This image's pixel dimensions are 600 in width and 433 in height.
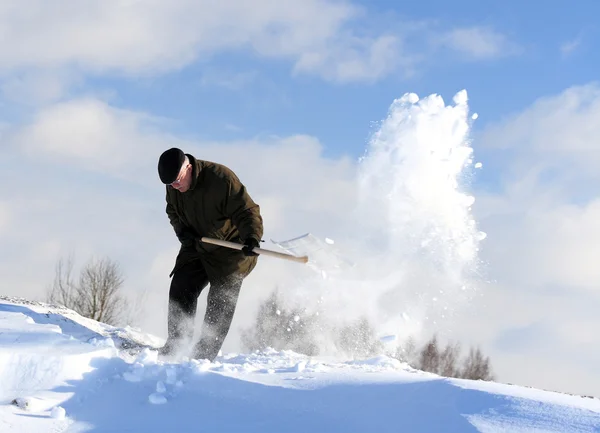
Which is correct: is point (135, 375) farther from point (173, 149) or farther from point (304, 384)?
point (173, 149)

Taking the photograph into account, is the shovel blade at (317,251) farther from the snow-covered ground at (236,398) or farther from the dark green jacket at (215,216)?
the snow-covered ground at (236,398)

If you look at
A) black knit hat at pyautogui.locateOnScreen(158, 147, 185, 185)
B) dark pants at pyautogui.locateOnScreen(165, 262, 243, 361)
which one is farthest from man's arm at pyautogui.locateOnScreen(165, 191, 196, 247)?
black knit hat at pyautogui.locateOnScreen(158, 147, 185, 185)

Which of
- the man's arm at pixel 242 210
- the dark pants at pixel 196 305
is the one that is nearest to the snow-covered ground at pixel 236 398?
the dark pants at pixel 196 305

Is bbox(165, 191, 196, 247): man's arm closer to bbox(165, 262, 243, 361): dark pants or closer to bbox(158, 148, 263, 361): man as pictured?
bbox(158, 148, 263, 361): man

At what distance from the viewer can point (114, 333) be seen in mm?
6156

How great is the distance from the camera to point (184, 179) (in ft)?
16.6

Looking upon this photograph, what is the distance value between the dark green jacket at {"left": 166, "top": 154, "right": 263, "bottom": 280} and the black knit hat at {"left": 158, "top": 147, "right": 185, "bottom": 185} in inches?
6.4

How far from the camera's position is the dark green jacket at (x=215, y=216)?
5.12 meters

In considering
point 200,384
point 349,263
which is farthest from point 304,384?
point 349,263

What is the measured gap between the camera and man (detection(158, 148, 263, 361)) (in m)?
5.09

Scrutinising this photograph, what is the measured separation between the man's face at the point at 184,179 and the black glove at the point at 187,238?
423 millimetres

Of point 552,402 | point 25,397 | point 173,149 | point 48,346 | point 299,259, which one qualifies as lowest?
point 25,397

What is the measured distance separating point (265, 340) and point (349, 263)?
4.85 meters

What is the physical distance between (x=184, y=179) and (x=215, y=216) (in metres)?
0.39
